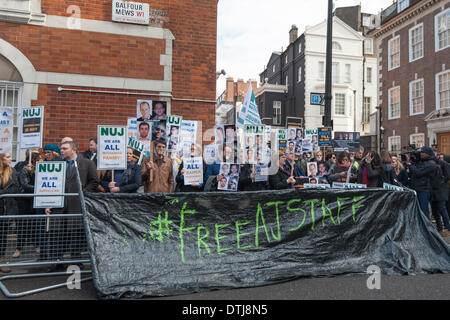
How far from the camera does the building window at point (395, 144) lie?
22.2 m

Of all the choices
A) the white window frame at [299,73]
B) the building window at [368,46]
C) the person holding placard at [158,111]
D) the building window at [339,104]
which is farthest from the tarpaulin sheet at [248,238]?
the building window at [368,46]

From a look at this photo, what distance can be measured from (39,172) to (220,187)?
2.70 metres

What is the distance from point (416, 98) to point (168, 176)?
19.3 meters

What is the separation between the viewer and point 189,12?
873 cm

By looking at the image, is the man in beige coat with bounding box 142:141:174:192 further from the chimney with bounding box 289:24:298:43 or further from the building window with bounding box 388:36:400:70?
the chimney with bounding box 289:24:298:43

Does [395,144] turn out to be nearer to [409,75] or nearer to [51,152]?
[409,75]

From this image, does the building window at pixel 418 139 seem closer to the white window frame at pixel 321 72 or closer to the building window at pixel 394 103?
the building window at pixel 394 103

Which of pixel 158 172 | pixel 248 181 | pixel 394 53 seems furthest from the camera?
pixel 394 53

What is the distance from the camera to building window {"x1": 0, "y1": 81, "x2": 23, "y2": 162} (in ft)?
25.3

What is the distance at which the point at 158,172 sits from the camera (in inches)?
246

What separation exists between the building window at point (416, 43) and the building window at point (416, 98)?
1505mm

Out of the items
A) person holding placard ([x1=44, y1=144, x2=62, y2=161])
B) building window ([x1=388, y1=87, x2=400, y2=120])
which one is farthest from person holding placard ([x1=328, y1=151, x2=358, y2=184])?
building window ([x1=388, y1=87, x2=400, y2=120])

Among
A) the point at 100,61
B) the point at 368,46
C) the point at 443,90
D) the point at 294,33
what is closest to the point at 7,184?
the point at 100,61
